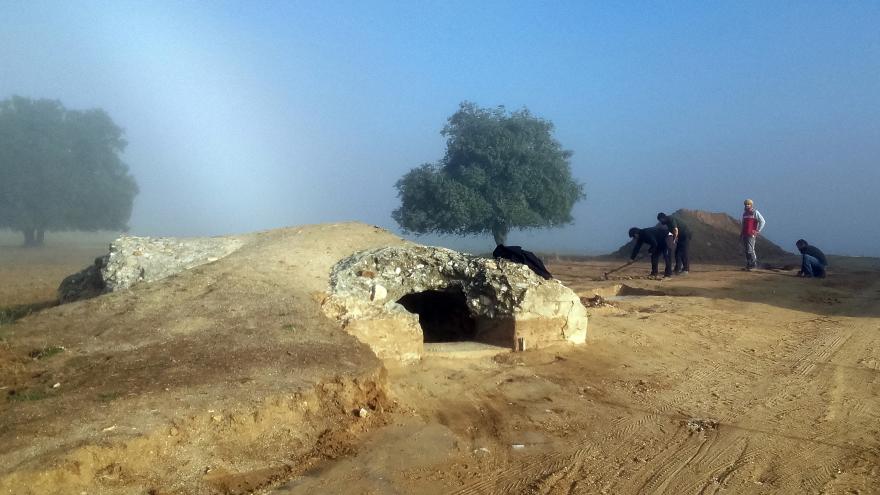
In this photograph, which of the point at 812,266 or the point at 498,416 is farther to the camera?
the point at 812,266

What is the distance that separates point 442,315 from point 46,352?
19.7ft

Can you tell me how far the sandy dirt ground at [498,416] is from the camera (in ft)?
13.2

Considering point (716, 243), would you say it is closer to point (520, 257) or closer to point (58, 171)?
point (520, 257)

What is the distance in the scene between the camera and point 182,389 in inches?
180

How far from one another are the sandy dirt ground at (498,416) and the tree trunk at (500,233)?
44.9 ft

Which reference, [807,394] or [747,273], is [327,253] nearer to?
[807,394]

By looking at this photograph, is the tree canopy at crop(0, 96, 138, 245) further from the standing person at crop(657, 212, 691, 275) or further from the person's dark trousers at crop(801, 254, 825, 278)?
the person's dark trousers at crop(801, 254, 825, 278)

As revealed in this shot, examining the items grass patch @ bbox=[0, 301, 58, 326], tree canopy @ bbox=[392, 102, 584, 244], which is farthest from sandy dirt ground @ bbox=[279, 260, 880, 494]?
tree canopy @ bbox=[392, 102, 584, 244]

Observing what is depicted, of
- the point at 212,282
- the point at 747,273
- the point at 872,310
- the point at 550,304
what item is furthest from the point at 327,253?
the point at 747,273

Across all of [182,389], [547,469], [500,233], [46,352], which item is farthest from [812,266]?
[46,352]

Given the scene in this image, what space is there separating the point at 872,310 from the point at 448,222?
1312 centimetres

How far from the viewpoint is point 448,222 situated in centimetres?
2142

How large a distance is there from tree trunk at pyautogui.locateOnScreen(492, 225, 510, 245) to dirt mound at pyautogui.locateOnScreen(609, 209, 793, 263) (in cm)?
483

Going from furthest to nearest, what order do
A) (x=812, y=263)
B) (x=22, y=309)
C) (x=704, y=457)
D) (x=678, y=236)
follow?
(x=678, y=236) < (x=812, y=263) < (x=22, y=309) < (x=704, y=457)
